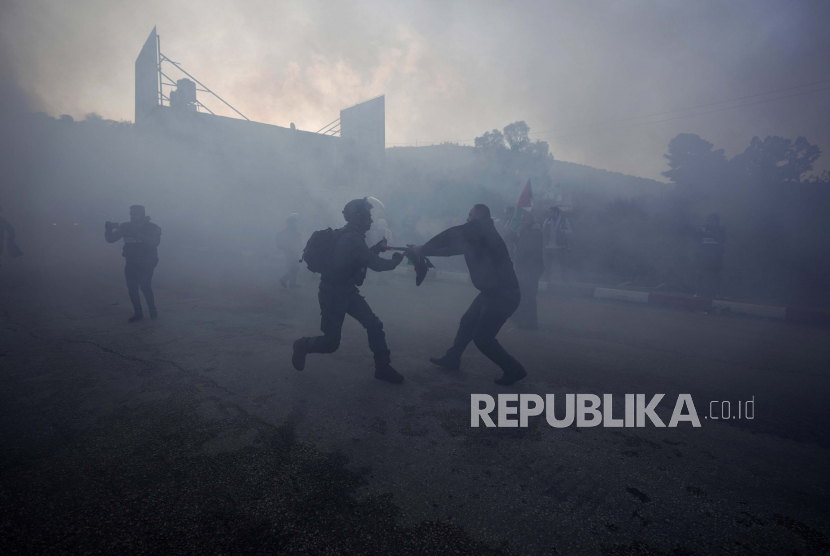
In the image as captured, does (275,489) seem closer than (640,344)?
Yes

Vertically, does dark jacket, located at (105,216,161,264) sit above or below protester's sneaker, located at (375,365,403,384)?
above

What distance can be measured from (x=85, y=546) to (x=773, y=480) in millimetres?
3153

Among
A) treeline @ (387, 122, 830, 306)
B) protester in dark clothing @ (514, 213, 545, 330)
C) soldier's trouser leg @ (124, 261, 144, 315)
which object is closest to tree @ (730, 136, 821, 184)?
treeline @ (387, 122, 830, 306)

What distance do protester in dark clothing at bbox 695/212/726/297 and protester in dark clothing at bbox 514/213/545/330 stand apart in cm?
389

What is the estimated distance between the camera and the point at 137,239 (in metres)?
5.11

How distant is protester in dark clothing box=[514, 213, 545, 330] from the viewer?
532 cm

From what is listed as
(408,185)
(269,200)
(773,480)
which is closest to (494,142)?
(408,185)

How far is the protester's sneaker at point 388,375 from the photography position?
10.7ft

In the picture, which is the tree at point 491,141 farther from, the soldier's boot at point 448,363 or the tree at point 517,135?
the soldier's boot at point 448,363

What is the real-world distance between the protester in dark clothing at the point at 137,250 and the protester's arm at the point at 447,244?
3.83 meters

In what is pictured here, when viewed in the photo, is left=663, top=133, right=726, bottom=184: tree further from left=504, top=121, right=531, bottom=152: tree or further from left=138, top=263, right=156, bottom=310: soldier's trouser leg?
left=138, top=263, right=156, bottom=310: soldier's trouser leg

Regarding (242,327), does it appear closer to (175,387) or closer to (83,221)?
(175,387)

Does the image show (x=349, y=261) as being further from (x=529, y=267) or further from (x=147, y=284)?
Answer: (x=147, y=284)

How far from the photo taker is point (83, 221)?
65.8 feet
